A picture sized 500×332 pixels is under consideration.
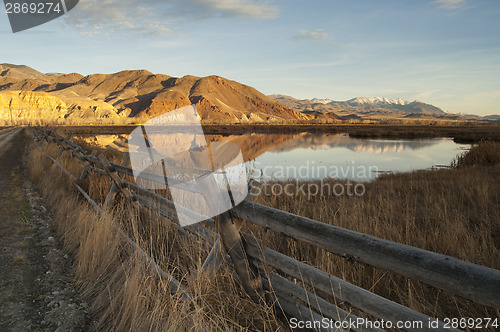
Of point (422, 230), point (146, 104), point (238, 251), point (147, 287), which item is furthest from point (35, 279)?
point (146, 104)

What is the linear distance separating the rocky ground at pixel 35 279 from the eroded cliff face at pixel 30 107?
81451 mm

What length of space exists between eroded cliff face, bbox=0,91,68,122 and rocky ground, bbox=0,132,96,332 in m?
81.5

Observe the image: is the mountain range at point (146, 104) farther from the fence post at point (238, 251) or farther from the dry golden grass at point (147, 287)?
the fence post at point (238, 251)

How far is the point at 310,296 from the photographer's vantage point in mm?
2111

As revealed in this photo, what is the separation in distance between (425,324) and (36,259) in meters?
3.99

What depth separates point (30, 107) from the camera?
80.4 meters

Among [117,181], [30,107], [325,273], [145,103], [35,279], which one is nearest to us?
[325,273]

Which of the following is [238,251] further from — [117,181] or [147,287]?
[117,181]

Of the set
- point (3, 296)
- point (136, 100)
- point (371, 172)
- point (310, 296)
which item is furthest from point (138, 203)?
point (136, 100)

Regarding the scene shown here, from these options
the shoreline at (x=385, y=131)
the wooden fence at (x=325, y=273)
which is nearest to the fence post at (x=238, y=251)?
the wooden fence at (x=325, y=273)

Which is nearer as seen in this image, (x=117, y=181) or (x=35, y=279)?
(x=35, y=279)

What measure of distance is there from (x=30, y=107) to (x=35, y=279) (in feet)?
315

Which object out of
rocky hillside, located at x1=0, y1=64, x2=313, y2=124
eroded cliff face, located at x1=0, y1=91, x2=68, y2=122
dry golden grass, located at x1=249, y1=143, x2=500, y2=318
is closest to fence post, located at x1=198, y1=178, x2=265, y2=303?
dry golden grass, located at x1=249, y1=143, x2=500, y2=318

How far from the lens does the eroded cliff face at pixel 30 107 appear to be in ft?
247
